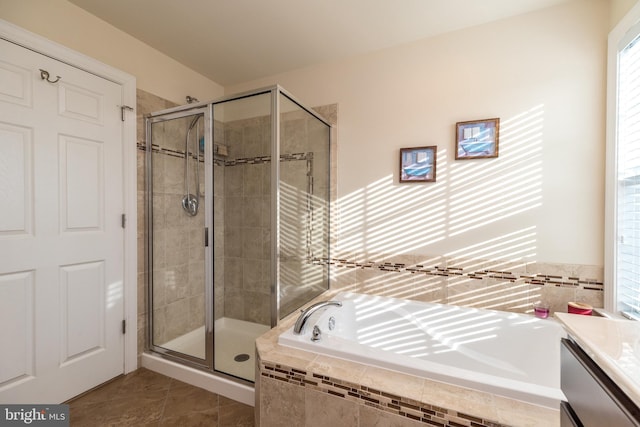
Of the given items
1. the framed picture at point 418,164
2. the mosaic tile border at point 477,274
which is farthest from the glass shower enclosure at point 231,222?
the framed picture at point 418,164

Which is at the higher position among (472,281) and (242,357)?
(472,281)

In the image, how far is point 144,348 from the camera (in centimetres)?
222

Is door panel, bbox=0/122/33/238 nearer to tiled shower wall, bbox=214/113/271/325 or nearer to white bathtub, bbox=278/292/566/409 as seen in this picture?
tiled shower wall, bbox=214/113/271/325

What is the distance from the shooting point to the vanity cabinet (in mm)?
519

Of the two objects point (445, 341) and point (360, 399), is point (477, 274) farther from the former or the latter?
point (360, 399)

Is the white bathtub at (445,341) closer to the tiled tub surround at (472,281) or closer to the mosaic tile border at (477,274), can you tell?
the tiled tub surround at (472,281)

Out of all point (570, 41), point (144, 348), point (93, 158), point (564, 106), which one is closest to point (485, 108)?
point (564, 106)

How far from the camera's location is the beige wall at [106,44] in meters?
A: 1.59

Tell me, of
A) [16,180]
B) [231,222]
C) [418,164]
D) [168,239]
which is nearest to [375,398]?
[231,222]

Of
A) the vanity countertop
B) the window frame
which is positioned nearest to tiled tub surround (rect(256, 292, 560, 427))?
the vanity countertop

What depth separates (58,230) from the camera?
172 centimetres

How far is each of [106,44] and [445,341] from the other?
10.0 ft

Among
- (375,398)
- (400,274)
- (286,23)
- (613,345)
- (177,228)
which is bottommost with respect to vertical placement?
(375,398)

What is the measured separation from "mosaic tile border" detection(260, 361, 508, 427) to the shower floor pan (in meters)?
0.68
